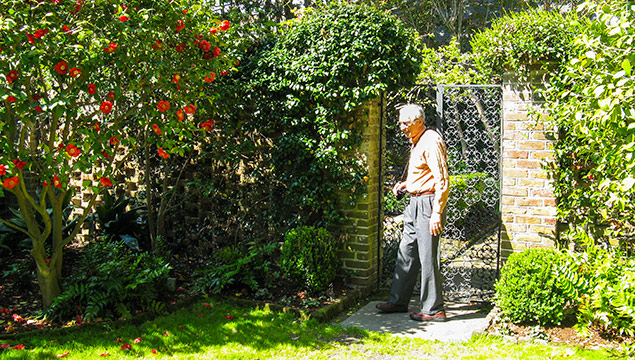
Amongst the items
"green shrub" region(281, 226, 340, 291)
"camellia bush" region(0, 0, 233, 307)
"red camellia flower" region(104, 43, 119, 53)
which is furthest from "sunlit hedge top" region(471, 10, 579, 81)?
"red camellia flower" region(104, 43, 119, 53)

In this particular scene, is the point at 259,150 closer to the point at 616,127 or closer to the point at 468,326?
the point at 468,326

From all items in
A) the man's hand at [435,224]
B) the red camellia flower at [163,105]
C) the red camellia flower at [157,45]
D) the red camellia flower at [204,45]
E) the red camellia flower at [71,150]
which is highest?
the red camellia flower at [204,45]

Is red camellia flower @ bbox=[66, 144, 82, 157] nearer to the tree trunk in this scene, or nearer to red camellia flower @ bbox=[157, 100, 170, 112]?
red camellia flower @ bbox=[157, 100, 170, 112]

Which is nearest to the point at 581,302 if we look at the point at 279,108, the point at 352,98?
the point at 352,98

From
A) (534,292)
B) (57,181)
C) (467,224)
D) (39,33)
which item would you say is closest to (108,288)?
(57,181)

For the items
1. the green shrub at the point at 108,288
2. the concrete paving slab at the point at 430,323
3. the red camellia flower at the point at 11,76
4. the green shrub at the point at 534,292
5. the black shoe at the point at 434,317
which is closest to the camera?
the red camellia flower at the point at 11,76

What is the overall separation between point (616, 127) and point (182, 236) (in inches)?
189

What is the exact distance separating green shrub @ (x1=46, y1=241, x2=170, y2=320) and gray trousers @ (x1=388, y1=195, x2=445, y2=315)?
2.17 metres

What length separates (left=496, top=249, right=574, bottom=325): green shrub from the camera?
4.22 metres

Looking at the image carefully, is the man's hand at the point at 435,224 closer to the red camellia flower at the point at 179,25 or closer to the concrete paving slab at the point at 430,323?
the concrete paving slab at the point at 430,323

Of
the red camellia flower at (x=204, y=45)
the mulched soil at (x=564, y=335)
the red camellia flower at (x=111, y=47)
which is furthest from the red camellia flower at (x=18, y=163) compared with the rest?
the mulched soil at (x=564, y=335)

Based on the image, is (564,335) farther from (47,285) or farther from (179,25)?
(47,285)

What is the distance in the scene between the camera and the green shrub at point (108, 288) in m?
4.71

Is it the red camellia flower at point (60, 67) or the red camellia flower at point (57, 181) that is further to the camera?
the red camellia flower at point (57, 181)
